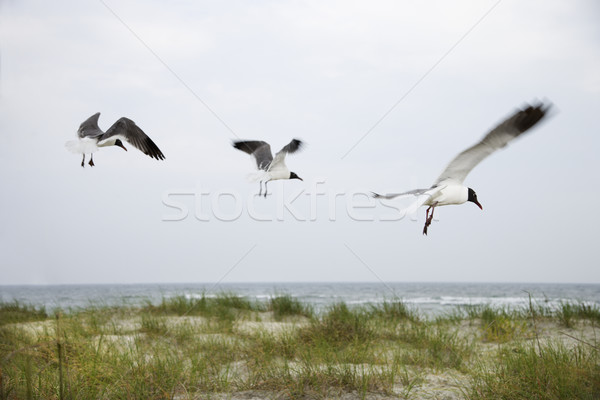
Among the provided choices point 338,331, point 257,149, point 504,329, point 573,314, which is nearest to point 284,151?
point 257,149

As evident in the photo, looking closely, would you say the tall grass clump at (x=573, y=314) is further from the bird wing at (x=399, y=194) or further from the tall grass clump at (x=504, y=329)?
the bird wing at (x=399, y=194)

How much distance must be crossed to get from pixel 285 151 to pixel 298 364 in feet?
10.9

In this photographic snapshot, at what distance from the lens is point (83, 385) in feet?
12.4

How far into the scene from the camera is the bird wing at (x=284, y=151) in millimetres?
6484

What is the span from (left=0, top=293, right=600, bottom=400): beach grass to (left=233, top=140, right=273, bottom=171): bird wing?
2.41 meters

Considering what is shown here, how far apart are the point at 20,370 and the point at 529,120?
191 inches

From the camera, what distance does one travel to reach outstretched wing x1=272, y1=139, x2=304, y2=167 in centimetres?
649

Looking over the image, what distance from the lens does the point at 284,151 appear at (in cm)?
687

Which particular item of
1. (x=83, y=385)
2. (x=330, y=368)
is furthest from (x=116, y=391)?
(x=330, y=368)

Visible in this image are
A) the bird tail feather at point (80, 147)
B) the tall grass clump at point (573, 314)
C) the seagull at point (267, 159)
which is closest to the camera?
the bird tail feather at point (80, 147)

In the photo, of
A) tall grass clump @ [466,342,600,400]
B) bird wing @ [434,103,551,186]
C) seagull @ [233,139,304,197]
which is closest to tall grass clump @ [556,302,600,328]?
tall grass clump @ [466,342,600,400]

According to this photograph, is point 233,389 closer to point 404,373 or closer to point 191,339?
point 404,373

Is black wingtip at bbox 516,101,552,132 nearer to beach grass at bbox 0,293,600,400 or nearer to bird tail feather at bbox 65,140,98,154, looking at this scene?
beach grass at bbox 0,293,600,400

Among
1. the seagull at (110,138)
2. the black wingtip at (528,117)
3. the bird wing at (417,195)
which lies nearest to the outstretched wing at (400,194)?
the bird wing at (417,195)
